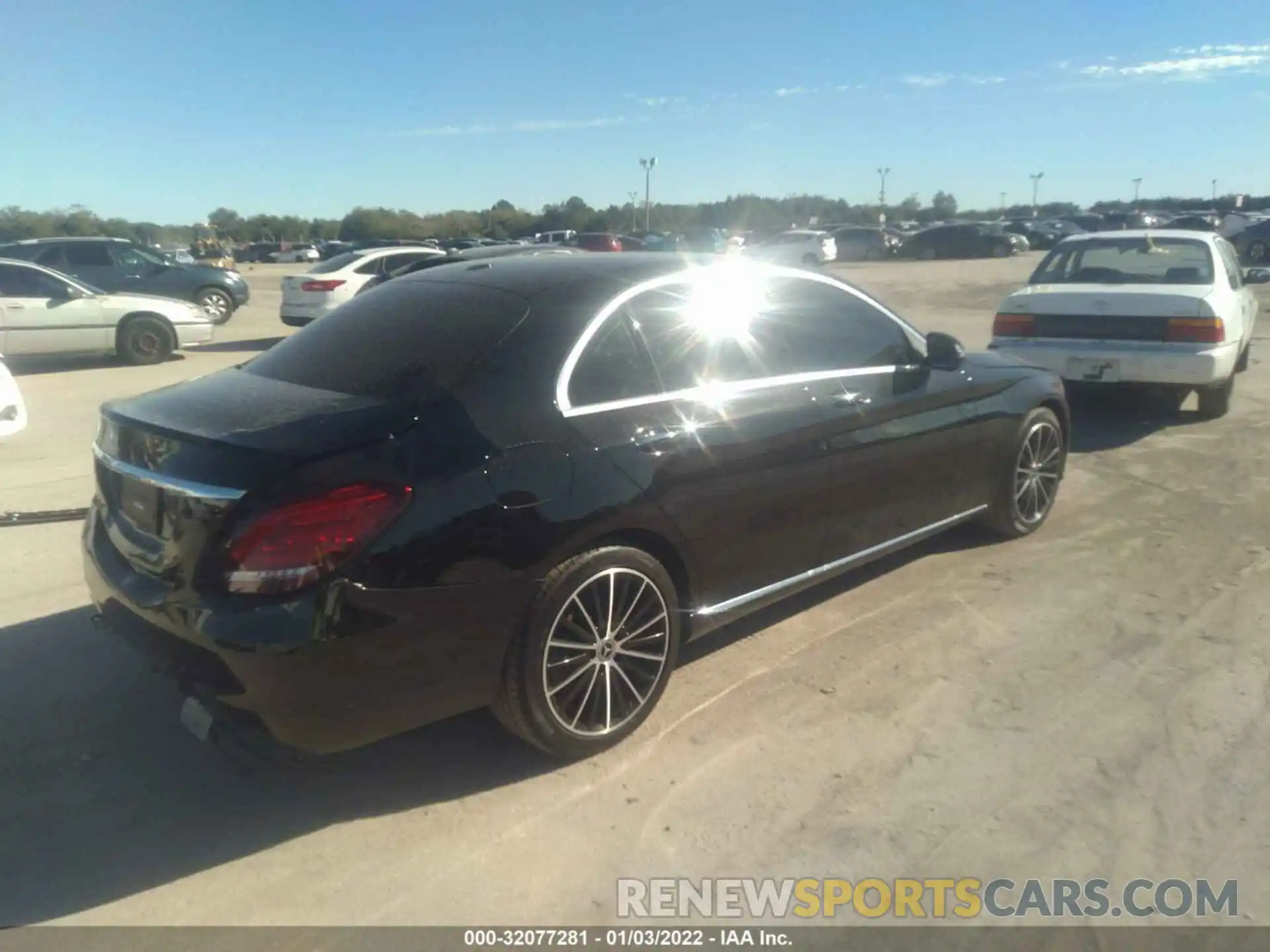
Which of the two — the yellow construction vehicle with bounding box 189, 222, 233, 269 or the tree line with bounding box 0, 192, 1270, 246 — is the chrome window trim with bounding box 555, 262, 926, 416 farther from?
the tree line with bounding box 0, 192, 1270, 246

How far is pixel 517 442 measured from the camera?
341cm

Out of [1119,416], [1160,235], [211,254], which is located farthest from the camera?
[211,254]

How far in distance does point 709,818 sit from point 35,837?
207 cm

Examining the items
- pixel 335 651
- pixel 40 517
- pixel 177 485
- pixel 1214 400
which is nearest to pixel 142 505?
pixel 177 485

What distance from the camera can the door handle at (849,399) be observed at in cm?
461

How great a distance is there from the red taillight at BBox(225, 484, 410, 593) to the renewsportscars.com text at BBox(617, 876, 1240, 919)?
1.26 meters

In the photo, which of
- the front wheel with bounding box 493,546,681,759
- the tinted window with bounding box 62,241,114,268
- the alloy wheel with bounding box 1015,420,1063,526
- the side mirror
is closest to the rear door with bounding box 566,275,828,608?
the front wheel with bounding box 493,546,681,759

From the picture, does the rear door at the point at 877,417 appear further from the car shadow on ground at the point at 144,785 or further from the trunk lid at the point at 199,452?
the trunk lid at the point at 199,452

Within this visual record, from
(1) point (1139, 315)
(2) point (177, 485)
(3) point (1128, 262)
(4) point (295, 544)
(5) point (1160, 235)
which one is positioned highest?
(5) point (1160, 235)

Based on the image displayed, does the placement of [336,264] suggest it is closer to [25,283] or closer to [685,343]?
[25,283]

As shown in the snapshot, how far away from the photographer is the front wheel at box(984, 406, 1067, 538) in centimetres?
578

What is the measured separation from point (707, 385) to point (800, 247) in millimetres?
36818

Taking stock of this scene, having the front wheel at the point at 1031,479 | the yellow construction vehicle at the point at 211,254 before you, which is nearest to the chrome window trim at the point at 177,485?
the front wheel at the point at 1031,479

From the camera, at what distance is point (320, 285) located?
1653cm
